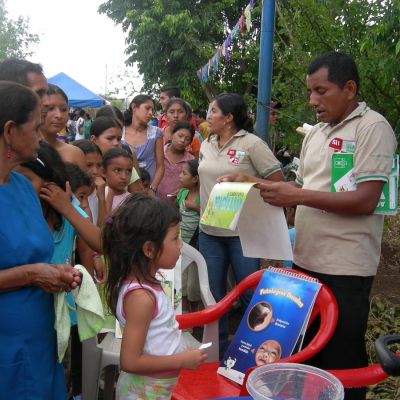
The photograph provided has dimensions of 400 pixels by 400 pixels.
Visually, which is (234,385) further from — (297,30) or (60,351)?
(297,30)

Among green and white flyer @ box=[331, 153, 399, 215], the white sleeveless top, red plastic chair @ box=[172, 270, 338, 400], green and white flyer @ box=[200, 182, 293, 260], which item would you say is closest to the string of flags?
green and white flyer @ box=[200, 182, 293, 260]

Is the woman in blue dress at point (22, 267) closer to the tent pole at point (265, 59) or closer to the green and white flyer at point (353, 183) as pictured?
the green and white flyer at point (353, 183)

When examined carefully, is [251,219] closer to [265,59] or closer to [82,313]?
[82,313]

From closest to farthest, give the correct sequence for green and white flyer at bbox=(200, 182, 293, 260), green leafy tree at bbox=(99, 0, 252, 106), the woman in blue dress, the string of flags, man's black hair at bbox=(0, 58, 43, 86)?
1. the woman in blue dress
2. green and white flyer at bbox=(200, 182, 293, 260)
3. man's black hair at bbox=(0, 58, 43, 86)
4. the string of flags
5. green leafy tree at bbox=(99, 0, 252, 106)

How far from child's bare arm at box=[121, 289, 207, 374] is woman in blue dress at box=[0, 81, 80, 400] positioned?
214mm

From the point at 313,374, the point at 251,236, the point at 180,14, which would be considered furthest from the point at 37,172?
the point at 180,14

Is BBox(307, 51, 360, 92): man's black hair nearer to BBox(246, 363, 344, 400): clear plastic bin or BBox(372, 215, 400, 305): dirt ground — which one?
BBox(246, 363, 344, 400): clear plastic bin

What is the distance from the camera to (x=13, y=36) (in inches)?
1235

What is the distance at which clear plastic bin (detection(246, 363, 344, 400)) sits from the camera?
67.4 inches

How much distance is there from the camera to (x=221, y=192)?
7.49 ft

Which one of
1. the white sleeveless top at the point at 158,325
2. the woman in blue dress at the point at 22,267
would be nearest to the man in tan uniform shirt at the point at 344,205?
the white sleeveless top at the point at 158,325

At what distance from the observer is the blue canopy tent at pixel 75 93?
16672mm

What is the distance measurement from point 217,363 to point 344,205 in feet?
3.36

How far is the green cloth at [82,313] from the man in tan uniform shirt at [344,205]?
2.91 ft
